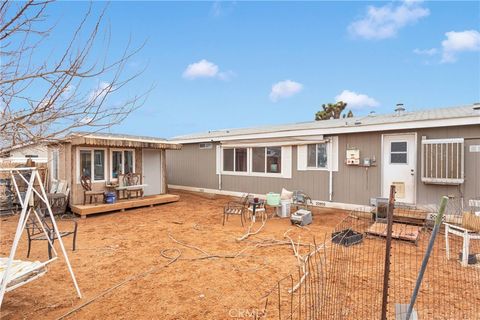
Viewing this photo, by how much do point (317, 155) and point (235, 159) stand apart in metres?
3.46

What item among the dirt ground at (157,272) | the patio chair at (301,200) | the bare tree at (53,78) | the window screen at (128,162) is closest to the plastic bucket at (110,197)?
the window screen at (128,162)

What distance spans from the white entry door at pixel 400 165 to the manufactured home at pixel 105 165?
7406mm

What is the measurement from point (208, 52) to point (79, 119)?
6.95m

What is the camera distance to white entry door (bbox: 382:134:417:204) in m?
6.92

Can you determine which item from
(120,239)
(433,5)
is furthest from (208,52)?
(433,5)

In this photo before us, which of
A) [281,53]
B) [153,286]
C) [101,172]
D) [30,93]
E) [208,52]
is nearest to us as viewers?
[30,93]

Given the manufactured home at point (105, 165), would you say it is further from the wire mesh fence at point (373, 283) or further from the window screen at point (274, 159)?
the wire mesh fence at point (373, 283)

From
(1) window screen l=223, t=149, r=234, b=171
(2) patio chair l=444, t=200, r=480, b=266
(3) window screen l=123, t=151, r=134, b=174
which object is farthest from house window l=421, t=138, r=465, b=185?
(3) window screen l=123, t=151, r=134, b=174

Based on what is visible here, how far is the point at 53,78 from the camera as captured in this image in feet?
6.20

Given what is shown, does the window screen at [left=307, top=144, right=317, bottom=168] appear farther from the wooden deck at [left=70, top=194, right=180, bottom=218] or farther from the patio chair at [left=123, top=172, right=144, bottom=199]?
the patio chair at [left=123, top=172, right=144, bottom=199]

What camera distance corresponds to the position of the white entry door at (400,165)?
6918 mm

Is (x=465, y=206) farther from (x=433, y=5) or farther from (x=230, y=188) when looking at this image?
(x=230, y=188)

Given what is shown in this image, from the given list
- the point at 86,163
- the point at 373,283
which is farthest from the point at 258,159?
the point at 373,283

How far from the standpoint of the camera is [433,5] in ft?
25.0
